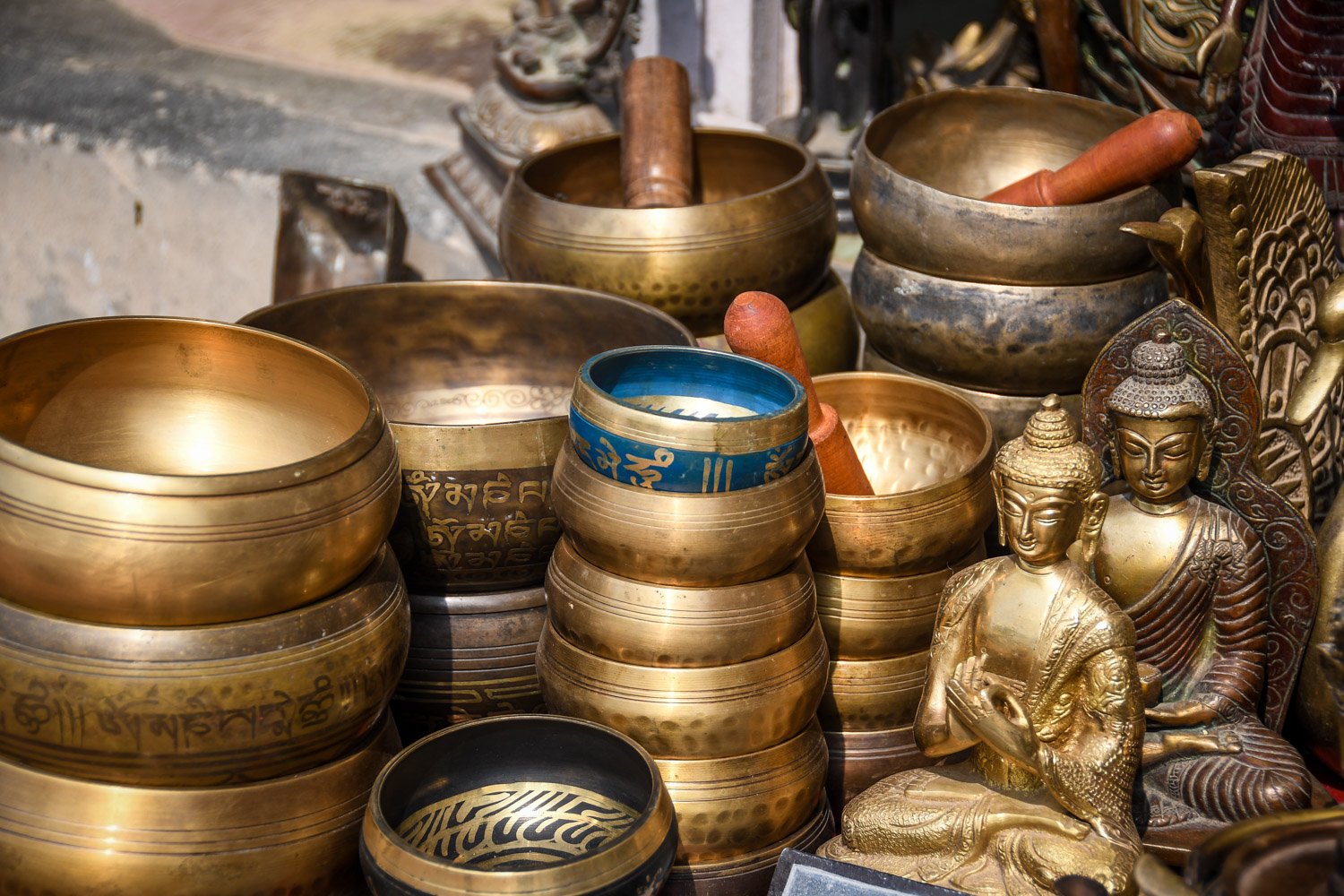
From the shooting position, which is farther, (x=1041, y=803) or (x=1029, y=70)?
(x=1029, y=70)

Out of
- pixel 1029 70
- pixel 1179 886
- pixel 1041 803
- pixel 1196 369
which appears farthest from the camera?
pixel 1029 70

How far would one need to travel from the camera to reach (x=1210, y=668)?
2.05 m

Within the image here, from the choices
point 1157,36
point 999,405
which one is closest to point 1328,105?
point 1157,36

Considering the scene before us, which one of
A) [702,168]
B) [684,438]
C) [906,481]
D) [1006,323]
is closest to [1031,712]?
[684,438]

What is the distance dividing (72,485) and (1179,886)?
1.10 metres

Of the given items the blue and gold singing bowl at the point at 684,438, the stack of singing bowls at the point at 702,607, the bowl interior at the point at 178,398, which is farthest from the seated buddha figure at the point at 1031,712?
the bowl interior at the point at 178,398

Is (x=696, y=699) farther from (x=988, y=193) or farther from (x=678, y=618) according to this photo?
(x=988, y=193)

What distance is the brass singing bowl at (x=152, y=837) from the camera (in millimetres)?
1651

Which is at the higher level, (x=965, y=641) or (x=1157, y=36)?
(x=1157, y=36)

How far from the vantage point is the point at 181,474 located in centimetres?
172

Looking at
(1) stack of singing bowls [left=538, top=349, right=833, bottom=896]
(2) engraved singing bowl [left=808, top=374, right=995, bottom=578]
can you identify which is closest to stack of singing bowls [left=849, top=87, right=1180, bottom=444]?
(2) engraved singing bowl [left=808, top=374, right=995, bottom=578]

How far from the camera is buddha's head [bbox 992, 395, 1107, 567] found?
1.73 metres

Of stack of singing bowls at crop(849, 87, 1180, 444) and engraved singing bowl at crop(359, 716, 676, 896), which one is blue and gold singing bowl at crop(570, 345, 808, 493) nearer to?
engraved singing bowl at crop(359, 716, 676, 896)

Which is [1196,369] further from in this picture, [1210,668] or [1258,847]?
[1258,847]
